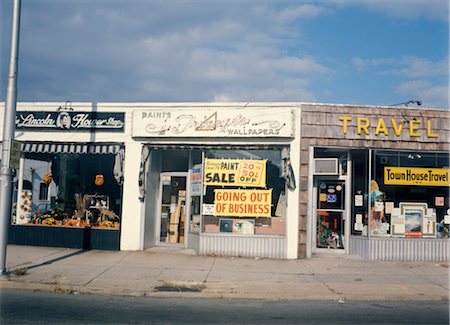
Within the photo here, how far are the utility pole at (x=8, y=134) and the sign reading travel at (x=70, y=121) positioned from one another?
13.3ft

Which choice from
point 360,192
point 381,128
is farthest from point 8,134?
point 381,128

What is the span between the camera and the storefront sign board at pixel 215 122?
46.8 feet

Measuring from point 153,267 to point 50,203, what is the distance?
5.21 meters

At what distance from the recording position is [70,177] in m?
15.7

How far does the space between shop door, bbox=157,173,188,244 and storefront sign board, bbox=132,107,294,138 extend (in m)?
1.78

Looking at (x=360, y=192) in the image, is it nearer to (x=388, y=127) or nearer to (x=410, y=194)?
(x=410, y=194)

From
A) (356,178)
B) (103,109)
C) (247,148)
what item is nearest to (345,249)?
(356,178)

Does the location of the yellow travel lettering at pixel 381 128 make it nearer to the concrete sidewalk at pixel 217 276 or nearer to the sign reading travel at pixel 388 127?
the sign reading travel at pixel 388 127

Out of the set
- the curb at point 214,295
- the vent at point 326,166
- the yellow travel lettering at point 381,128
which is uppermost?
the yellow travel lettering at point 381,128

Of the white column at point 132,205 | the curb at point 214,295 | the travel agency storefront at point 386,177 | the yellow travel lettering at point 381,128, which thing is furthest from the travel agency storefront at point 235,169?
the curb at point 214,295

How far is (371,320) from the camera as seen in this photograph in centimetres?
775

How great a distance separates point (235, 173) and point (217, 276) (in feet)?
13.0

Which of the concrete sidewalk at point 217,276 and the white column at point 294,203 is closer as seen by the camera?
→ the concrete sidewalk at point 217,276

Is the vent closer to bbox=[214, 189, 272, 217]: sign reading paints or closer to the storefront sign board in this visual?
the storefront sign board
